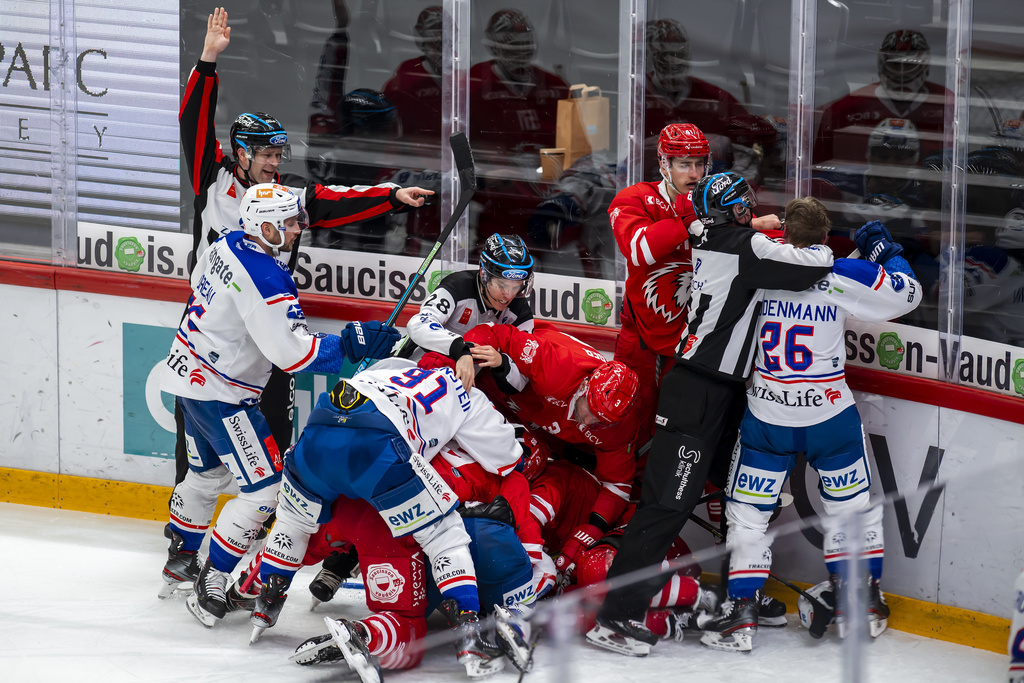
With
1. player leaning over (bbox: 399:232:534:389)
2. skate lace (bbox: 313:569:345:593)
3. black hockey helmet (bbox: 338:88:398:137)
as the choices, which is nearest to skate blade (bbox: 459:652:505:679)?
skate lace (bbox: 313:569:345:593)

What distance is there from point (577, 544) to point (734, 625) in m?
0.68

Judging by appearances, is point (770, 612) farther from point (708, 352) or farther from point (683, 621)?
point (708, 352)

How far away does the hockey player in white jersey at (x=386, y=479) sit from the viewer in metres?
3.17

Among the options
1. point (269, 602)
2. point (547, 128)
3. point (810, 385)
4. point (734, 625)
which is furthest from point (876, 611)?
point (547, 128)

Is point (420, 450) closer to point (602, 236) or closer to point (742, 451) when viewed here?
point (742, 451)

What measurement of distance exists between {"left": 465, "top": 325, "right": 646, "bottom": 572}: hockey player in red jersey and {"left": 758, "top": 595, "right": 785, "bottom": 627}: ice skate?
605mm

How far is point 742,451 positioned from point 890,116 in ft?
4.40

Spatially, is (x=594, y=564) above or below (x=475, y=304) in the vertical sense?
below

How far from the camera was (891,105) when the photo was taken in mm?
3938

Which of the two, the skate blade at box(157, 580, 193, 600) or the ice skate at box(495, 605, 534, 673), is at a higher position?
the ice skate at box(495, 605, 534, 673)

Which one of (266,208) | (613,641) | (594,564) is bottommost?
(594,564)

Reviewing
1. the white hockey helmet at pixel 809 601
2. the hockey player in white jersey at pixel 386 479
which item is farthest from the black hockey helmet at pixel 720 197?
the white hockey helmet at pixel 809 601

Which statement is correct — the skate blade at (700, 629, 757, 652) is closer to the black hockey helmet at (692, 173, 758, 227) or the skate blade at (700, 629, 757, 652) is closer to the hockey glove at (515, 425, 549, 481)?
the hockey glove at (515, 425, 549, 481)

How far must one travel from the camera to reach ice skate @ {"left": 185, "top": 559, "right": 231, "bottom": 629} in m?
3.59
